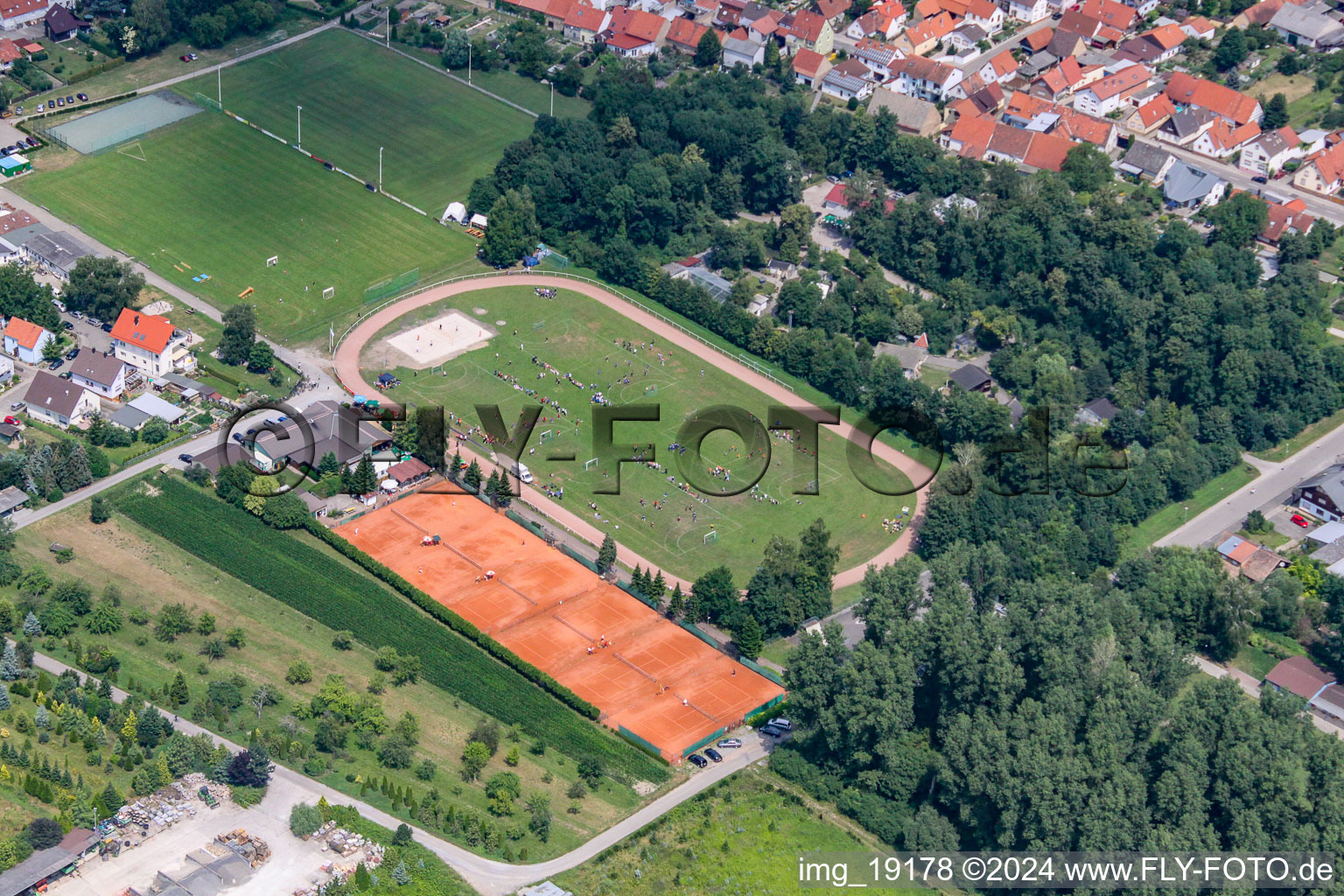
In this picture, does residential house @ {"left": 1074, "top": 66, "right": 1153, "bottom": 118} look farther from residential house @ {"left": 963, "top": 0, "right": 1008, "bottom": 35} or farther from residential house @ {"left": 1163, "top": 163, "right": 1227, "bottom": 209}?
residential house @ {"left": 1163, "top": 163, "right": 1227, "bottom": 209}

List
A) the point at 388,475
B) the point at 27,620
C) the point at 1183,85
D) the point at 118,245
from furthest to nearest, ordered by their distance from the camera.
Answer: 1. the point at 1183,85
2. the point at 118,245
3. the point at 388,475
4. the point at 27,620

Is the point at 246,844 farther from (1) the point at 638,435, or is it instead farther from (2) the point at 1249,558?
(2) the point at 1249,558

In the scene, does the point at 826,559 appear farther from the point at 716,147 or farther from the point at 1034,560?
the point at 716,147

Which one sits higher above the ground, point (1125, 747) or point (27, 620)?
point (1125, 747)

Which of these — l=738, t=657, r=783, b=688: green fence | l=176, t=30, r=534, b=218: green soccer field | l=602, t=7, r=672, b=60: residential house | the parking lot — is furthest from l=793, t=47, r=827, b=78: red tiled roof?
the parking lot

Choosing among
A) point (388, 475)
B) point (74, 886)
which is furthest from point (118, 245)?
point (74, 886)

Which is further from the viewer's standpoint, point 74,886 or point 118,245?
point 118,245
